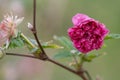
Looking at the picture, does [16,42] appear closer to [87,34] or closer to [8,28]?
[8,28]

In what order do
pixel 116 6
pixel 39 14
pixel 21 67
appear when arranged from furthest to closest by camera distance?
pixel 116 6, pixel 39 14, pixel 21 67

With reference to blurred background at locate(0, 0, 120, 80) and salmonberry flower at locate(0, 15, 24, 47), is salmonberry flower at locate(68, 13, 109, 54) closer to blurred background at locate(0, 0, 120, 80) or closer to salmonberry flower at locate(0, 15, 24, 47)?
salmonberry flower at locate(0, 15, 24, 47)

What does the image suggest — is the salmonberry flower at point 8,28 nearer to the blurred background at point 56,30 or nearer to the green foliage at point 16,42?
the green foliage at point 16,42

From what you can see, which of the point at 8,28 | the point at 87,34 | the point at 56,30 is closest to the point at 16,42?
the point at 8,28

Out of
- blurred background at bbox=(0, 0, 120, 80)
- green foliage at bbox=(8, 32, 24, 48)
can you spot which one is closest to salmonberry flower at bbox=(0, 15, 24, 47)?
green foliage at bbox=(8, 32, 24, 48)

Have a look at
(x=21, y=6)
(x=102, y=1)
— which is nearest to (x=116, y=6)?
(x=102, y=1)

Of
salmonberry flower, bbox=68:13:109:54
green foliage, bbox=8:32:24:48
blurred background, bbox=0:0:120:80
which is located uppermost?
blurred background, bbox=0:0:120:80

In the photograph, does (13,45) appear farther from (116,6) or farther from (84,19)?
(116,6)
